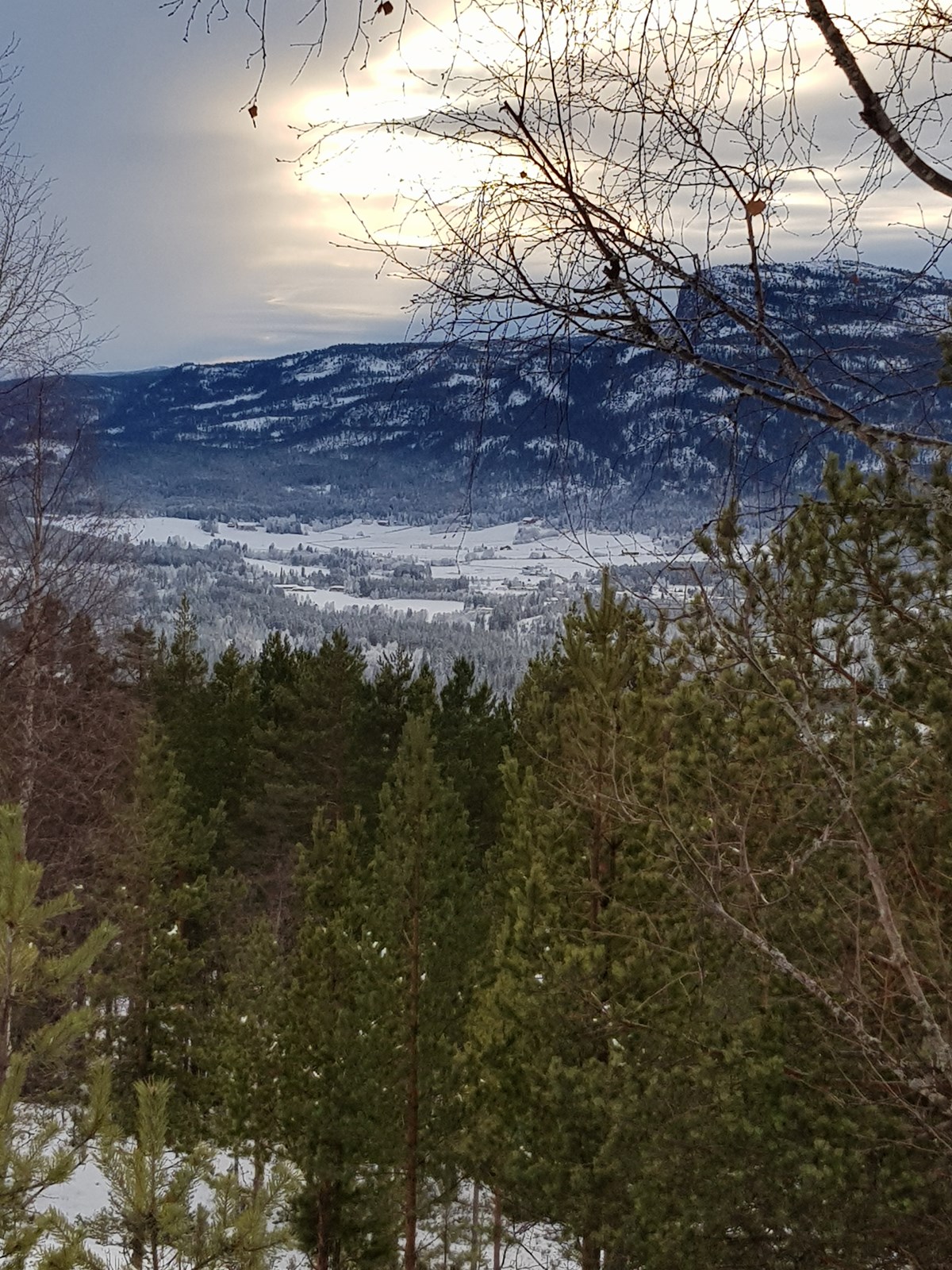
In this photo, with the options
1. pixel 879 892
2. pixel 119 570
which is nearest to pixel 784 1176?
pixel 879 892

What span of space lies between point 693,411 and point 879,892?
1.41 metres

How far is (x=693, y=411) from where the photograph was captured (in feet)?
8.51

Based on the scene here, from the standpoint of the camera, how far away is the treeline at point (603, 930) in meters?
4.07

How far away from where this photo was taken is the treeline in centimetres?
407

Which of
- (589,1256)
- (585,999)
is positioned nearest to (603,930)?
(585,999)

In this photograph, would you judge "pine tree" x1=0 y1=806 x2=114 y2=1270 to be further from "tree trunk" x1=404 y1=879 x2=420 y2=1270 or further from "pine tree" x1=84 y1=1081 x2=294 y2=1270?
"tree trunk" x1=404 y1=879 x2=420 y2=1270

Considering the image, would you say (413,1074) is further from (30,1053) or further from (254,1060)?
(30,1053)

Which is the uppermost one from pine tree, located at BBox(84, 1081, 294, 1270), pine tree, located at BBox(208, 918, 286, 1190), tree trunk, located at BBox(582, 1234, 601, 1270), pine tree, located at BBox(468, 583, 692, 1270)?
pine tree, located at BBox(84, 1081, 294, 1270)

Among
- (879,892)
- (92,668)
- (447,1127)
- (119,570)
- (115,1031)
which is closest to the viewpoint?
(879,892)

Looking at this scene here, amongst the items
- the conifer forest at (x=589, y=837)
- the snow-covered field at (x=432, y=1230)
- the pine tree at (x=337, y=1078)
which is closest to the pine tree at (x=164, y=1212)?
the conifer forest at (x=589, y=837)

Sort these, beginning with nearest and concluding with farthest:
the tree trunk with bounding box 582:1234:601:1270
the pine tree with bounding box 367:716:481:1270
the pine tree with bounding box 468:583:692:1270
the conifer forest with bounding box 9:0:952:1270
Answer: the conifer forest with bounding box 9:0:952:1270 < the pine tree with bounding box 468:583:692:1270 < the tree trunk with bounding box 582:1234:601:1270 < the pine tree with bounding box 367:716:481:1270

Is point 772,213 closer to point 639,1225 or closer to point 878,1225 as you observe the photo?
point 878,1225

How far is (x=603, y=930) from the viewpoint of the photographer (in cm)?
988

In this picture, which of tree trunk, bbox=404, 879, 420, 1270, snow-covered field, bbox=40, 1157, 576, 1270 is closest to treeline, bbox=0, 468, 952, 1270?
tree trunk, bbox=404, 879, 420, 1270
